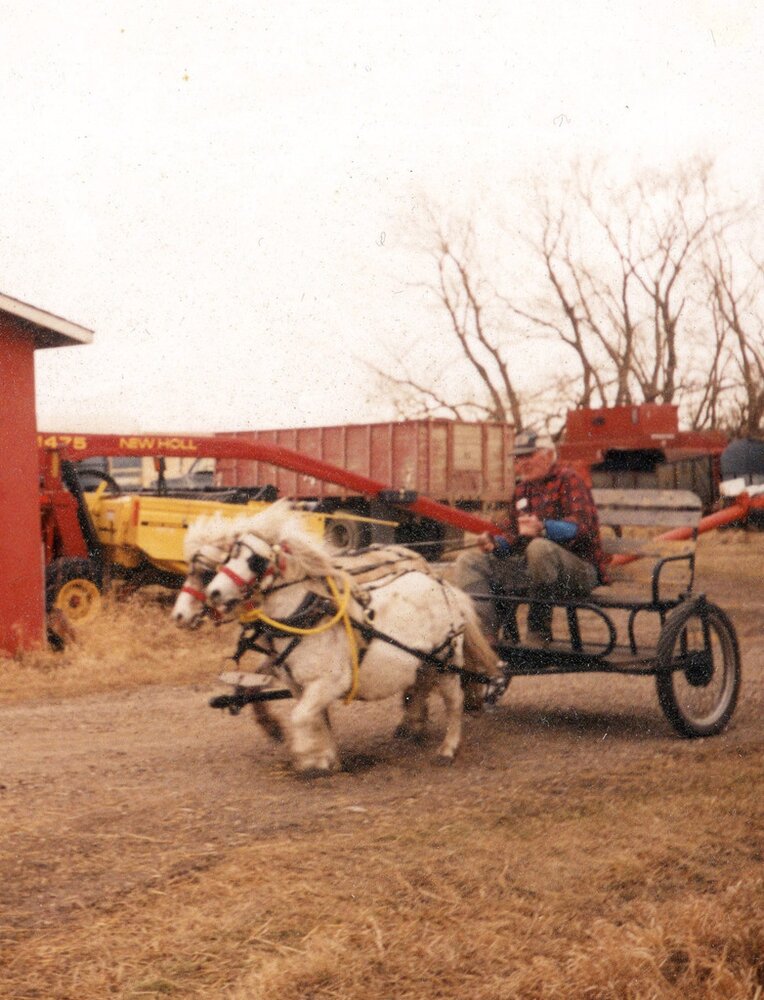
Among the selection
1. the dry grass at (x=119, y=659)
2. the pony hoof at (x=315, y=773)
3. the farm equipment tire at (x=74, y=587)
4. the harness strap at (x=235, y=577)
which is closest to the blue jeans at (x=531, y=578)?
the pony hoof at (x=315, y=773)

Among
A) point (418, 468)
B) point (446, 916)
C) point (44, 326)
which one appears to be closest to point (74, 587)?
point (44, 326)

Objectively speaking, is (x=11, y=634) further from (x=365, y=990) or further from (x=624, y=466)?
(x=624, y=466)

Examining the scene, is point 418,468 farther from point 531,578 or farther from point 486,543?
point 531,578

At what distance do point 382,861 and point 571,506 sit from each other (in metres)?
3.43

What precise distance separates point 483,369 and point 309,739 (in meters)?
34.1

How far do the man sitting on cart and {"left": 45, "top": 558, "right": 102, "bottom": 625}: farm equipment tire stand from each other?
5415mm

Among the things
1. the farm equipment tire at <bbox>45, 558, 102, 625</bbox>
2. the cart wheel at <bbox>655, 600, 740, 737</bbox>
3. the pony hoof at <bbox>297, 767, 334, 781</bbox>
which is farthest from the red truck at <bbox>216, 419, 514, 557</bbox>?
the pony hoof at <bbox>297, 767, 334, 781</bbox>

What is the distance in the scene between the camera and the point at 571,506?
7.66m

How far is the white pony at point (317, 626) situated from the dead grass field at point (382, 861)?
39 centimetres

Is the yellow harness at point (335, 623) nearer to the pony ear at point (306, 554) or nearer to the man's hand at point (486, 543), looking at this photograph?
the pony ear at point (306, 554)

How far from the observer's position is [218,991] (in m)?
3.54

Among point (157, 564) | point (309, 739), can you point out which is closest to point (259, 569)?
point (309, 739)

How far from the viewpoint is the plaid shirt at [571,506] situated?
25.1ft

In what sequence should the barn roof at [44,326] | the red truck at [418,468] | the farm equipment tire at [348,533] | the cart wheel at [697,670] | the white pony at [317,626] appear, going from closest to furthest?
the white pony at [317,626] < the cart wheel at [697,670] < the barn roof at [44,326] < the farm equipment tire at [348,533] < the red truck at [418,468]
